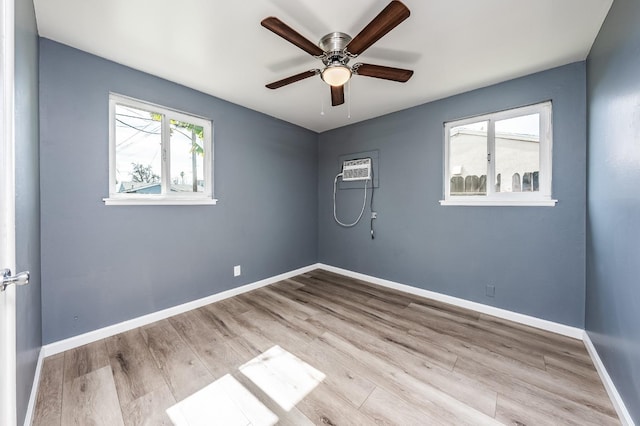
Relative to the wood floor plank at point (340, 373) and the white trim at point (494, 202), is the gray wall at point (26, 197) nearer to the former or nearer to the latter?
the wood floor plank at point (340, 373)

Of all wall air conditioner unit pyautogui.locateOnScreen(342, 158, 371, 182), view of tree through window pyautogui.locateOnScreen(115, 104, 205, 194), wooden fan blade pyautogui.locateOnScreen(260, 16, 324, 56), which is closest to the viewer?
wooden fan blade pyautogui.locateOnScreen(260, 16, 324, 56)

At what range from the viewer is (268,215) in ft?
11.3

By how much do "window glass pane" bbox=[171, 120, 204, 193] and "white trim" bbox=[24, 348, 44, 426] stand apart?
1.57 metres

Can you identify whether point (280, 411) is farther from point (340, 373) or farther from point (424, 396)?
point (424, 396)

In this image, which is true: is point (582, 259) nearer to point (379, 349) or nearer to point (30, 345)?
point (379, 349)

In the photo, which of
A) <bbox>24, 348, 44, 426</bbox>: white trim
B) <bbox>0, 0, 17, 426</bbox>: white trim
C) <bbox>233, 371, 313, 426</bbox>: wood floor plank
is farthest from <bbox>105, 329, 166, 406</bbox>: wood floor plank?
<bbox>0, 0, 17, 426</bbox>: white trim

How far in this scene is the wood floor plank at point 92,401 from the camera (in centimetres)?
132

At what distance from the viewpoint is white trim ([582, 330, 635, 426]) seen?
1.29m

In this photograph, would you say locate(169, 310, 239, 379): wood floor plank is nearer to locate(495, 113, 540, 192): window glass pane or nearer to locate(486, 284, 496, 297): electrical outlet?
locate(486, 284, 496, 297): electrical outlet

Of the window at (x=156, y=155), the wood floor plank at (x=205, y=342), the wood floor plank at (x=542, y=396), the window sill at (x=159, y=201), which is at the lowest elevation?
the wood floor plank at (x=542, y=396)

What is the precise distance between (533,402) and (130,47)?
3.72 m

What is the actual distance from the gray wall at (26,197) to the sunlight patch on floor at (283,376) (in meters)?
1.11

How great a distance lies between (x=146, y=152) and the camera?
2.35 m

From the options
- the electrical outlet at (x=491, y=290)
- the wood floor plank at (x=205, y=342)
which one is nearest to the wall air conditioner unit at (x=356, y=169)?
the electrical outlet at (x=491, y=290)
